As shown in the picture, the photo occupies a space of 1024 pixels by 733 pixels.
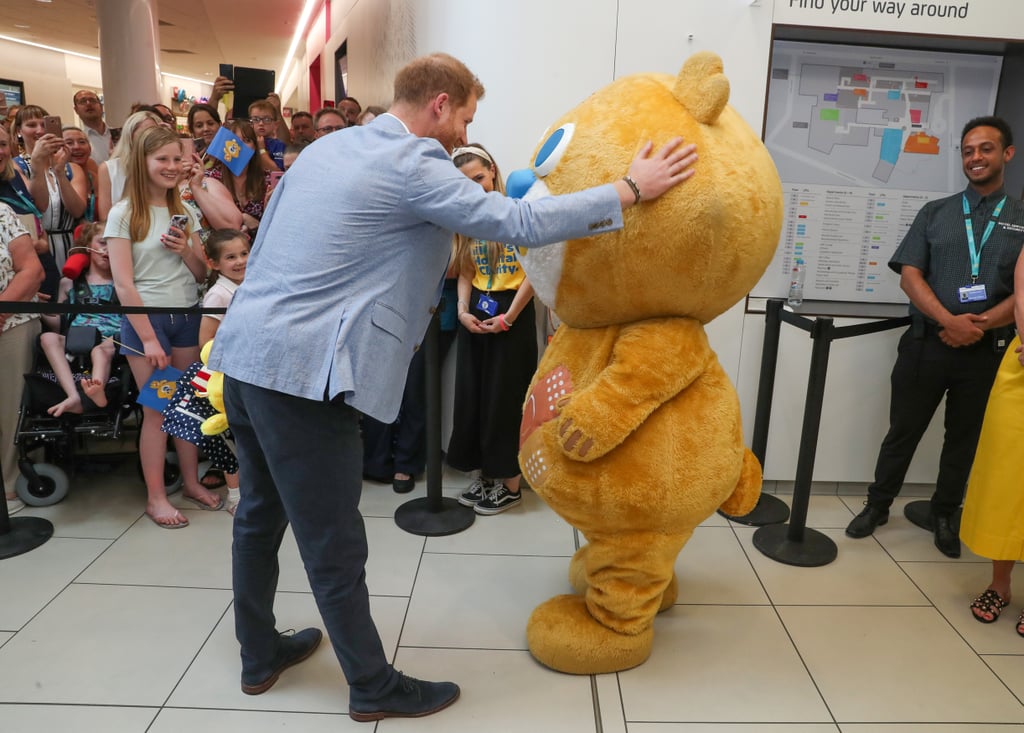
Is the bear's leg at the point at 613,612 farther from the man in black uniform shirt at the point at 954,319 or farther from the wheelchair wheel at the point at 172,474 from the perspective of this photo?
the wheelchair wheel at the point at 172,474

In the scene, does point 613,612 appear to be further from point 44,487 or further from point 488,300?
point 44,487

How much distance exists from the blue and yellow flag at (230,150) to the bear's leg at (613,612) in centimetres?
280

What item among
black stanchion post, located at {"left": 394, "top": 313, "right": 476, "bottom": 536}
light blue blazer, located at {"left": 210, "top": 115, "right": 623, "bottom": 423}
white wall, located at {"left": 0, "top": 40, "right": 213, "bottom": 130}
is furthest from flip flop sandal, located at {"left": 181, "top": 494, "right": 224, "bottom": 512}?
white wall, located at {"left": 0, "top": 40, "right": 213, "bottom": 130}

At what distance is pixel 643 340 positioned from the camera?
1972 millimetres

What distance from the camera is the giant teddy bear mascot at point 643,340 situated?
1.87 metres

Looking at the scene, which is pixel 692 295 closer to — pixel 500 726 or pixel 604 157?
pixel 604 157

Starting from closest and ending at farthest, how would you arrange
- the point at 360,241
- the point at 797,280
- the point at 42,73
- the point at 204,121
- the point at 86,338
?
the point at 360,241
the point at 86,338
the point at 797,280
the point at 204,121
the point at 42,73

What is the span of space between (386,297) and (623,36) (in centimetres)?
206

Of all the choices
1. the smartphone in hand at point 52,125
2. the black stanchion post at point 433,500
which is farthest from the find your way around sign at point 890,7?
the smartphone in hand at point 52,125

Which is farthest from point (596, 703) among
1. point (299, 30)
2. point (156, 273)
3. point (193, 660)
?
point (299, 30)

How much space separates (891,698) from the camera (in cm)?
224

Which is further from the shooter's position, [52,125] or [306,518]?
[52,125]

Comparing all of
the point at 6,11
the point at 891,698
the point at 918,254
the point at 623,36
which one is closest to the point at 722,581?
the point at 891,698

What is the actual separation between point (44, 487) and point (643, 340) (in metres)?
2.82
